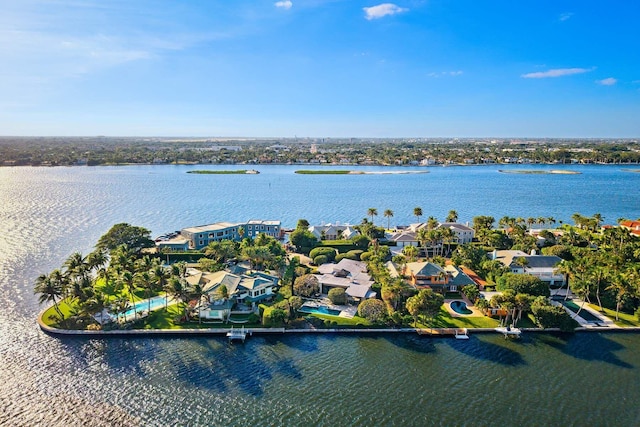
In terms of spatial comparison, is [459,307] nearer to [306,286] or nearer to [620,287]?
[620,287]

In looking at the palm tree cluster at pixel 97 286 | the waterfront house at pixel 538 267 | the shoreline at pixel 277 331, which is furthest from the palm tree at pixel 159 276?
the waterfront house at pixel 538 267

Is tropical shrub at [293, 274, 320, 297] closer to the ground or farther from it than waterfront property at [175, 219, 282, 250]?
closer to the ground

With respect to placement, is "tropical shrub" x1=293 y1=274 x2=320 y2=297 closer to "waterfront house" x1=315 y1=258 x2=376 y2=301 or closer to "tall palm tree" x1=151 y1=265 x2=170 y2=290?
"waterfront house" x1=315 y1=258 x2=376 y2=301

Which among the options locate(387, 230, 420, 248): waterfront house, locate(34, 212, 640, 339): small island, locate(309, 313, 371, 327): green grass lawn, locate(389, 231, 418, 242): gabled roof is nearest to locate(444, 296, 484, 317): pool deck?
locate(34, 212, 640, 339): small island

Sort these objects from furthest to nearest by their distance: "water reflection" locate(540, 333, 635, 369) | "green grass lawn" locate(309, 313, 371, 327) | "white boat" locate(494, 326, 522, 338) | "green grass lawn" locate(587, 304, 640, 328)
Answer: "green grass lawn" locate(587, 304, 640, 328), "green grass lawn" locate(309, 313, 371, 327), "white boat" locate(494, 326, 522, 338), "water reflection" locate(540, 333, 635, 369)

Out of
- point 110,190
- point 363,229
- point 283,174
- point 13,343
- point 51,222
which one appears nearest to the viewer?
point 13,343

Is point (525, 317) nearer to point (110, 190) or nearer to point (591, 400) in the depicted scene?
point (591, 400)

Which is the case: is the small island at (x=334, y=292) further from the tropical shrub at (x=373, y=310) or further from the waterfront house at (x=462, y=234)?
the waterfront house at (x=462, y=234)

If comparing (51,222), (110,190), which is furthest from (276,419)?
(110,190)
